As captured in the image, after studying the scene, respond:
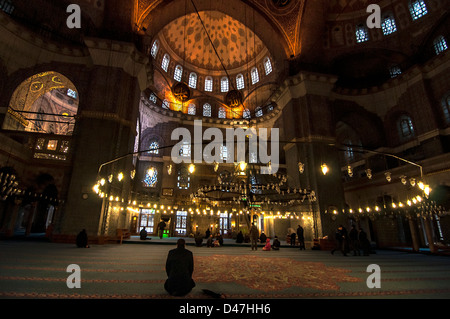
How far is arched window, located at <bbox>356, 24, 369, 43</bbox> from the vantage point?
16.8 m

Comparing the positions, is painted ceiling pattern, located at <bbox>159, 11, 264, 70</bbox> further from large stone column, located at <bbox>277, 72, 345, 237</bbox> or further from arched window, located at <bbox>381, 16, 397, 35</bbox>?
arched window, located at <bbox>381, 16, 397, 35</bbox>

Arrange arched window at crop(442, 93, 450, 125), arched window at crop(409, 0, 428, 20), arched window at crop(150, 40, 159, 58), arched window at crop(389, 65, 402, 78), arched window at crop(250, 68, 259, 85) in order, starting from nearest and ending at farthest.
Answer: arched window at crop(442, 93, 450, 125)
arched window at crop(409, 0, 428, 20)
arched window at crop(389, 65, 402, 78)
arched window at crop(150, 40, 159, 58)
arched window at crop(250, 68, 259, 85)

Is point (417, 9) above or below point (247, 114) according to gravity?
above

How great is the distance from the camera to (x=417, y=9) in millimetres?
15055

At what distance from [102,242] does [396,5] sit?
23452mm

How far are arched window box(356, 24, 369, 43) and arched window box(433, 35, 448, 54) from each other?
13.1 feet

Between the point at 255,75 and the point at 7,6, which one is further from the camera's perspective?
the point at 255,75

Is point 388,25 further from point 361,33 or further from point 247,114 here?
point 247,114

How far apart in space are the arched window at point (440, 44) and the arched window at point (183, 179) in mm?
19742

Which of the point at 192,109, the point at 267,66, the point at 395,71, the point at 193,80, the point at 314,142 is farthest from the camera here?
the point at 193,80

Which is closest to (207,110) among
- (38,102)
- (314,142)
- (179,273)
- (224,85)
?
(224,85)

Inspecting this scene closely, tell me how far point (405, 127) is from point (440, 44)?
5248 mm

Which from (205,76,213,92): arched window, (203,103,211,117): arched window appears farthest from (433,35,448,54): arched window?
(205,76,213,92): arched window
